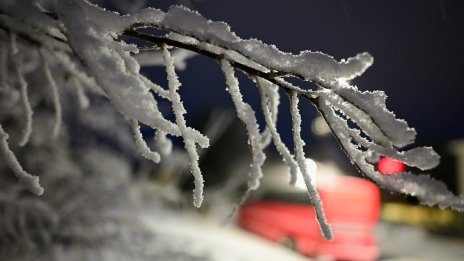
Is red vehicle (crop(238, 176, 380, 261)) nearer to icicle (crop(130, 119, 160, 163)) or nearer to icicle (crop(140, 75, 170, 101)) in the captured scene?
icicle (crop(140, 75, 170, 101))

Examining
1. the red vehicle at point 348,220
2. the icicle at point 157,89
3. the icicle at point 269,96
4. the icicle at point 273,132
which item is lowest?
the icicle at point 273,132

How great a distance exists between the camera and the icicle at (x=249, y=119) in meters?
1.01

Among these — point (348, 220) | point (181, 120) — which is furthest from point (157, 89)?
point (348, 220)

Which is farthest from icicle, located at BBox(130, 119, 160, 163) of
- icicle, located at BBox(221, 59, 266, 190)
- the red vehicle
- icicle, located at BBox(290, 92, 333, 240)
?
the red vehicle

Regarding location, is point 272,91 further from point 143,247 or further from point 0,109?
point 143,247

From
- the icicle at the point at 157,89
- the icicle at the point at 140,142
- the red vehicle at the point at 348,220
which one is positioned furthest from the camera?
the red vehicle at the point at 348,220

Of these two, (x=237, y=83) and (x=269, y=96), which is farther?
(x=269, y=96)

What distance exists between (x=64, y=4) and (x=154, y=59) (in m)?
0.99

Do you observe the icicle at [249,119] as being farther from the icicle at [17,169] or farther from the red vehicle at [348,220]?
the red vehicle at [348,220]

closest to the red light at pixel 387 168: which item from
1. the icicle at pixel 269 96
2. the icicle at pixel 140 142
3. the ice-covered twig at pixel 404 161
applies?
the ice-covered twig at pixel 404 161

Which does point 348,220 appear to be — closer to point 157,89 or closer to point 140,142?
point 157,89

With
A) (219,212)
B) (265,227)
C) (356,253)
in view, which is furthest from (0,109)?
(219,212)

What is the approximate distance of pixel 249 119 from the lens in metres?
1.08

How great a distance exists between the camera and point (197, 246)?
6.46 m
